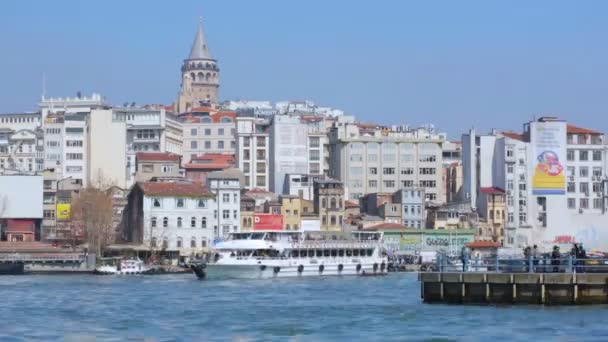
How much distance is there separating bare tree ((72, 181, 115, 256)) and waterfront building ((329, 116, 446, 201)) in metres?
29.4

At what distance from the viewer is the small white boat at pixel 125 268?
106000 millimetres

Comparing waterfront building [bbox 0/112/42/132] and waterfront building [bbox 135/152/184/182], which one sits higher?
waterfront building [bbox 0/112/42/132]

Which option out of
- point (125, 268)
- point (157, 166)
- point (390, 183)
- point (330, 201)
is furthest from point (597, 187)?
point (125, 268)

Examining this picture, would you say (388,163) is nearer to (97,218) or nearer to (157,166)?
(157,166)

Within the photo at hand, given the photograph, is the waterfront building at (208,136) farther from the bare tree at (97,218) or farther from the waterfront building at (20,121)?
the bare tree at (97,218)

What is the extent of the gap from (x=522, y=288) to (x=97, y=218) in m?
72.0

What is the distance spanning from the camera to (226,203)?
407 feet

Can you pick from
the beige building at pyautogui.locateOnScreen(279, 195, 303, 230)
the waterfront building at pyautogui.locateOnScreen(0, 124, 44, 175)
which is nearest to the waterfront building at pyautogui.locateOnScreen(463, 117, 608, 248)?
the beige building at pyautogui.locateOnScreen(279, 195, 303, 230)

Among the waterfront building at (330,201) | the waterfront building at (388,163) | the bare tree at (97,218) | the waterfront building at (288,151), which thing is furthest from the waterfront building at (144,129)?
the bare tree at (97,218)

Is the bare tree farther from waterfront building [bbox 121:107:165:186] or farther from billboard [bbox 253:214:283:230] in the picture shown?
waterfront building [bbox 121:107:165:186]

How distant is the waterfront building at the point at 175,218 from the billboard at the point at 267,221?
11.9 ft

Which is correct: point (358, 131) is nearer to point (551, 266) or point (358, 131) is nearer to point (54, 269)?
point (54, 269)

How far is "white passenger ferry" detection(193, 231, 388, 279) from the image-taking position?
8850 centimetres

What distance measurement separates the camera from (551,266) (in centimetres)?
4900
